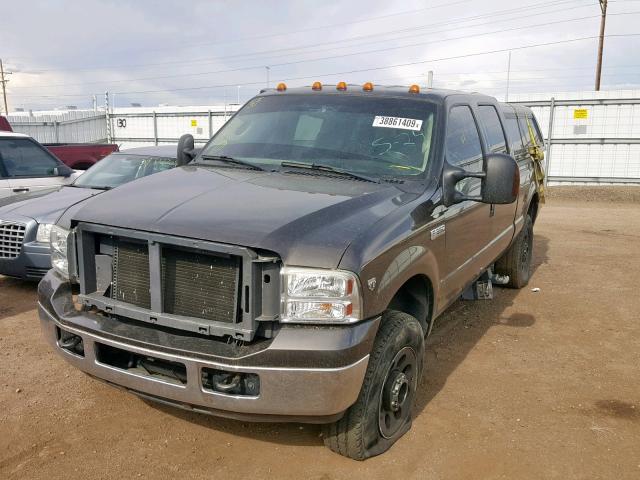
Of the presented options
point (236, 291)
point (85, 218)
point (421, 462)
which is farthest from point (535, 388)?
point (85, 218)

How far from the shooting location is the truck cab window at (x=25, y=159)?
8203mm

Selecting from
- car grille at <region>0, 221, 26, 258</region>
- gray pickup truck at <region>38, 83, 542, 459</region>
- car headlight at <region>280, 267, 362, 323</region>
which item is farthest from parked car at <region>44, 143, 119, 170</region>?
car headlight at <region>280, 267, 362, 323</region>

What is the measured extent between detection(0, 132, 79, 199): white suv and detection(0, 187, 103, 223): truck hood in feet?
3.62

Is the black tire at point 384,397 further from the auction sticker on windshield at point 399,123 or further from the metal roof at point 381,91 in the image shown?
the metal roof at point 381,91

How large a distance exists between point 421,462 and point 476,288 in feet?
9.60

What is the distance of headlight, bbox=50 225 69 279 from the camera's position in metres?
3.52

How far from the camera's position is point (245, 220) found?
9.47 feet

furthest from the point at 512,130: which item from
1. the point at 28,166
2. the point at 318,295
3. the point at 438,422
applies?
the point at 28,166

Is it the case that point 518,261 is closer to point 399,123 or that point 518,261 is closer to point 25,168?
point 399,123

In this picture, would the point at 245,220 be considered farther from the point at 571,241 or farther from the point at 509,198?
the point at 571,241

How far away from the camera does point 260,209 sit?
3.03m

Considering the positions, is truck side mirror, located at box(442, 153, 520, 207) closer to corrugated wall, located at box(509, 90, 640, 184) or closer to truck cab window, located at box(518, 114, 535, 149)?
truck cab window, located at box(518, 114, 535, 149)

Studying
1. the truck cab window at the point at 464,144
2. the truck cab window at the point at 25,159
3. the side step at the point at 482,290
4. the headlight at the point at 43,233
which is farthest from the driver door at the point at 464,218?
the truck cab window at the point at 25,159

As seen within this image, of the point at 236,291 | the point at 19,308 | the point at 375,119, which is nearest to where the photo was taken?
the point at 236,291
